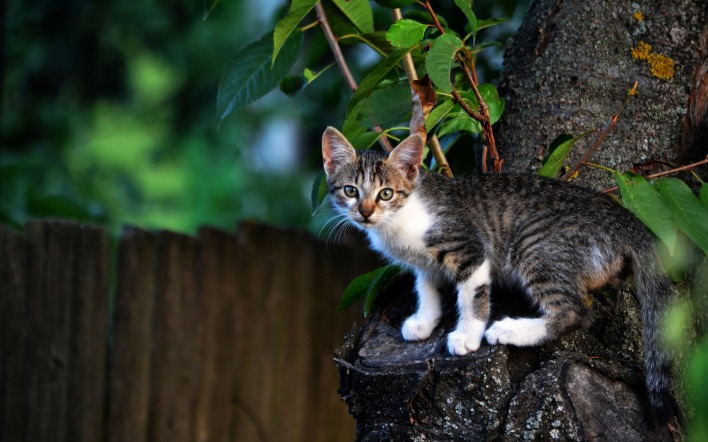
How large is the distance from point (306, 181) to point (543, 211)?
6.31m

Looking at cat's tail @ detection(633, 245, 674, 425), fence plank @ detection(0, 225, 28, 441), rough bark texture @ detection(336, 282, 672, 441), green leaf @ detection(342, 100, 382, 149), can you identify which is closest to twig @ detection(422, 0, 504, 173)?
green leaf @ detection(342, 100, 382, 149)

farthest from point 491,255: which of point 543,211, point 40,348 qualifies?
point 40,348

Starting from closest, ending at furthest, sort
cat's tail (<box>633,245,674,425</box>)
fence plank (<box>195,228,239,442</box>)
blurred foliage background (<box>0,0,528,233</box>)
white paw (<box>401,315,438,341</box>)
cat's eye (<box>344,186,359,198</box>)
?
cat's tail (<box>633,245,674,425</box>), white paw (<box>401,315,438,341</box>), cat's eye (<box>344,186,359,198</box>), fence plank (<box>195,228,239,442</box>), blurred foliage background (<box>0,0,528,233</box>)

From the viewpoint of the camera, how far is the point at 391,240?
3.36 meters

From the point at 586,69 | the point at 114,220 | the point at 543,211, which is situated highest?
the point at 586,69

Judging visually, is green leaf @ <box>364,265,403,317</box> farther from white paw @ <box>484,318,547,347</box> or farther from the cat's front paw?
white paw @ <box>484,318,547,347</box>

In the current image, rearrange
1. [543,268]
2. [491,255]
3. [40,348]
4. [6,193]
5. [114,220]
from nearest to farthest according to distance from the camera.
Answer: [543,268], [491,255], [40,348], [6,193], [114,220]

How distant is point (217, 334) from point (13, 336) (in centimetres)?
121

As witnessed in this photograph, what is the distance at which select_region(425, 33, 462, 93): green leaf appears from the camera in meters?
2.37

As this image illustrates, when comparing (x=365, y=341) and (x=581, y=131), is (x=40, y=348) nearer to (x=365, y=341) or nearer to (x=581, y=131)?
(x=365, y=341)

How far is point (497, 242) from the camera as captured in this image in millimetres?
3201

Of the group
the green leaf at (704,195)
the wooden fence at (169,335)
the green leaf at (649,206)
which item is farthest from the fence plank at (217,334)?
the green leaf at (704,195)

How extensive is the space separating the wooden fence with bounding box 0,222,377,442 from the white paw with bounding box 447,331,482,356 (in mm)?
2571

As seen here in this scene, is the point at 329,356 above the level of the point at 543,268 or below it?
below
